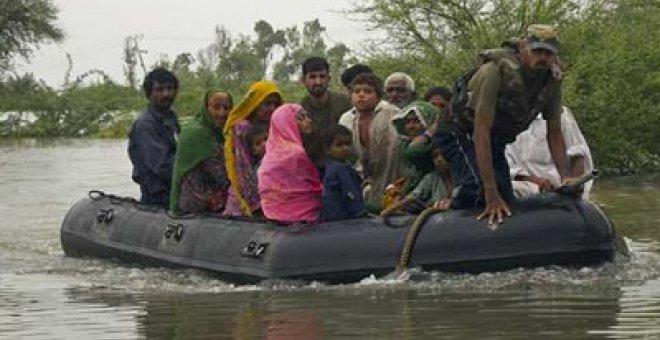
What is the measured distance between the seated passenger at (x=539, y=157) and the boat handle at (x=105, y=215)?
374 centimetres

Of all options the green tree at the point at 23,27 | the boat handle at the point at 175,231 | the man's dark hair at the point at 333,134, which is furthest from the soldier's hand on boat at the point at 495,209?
the green tree at the point at 23,27

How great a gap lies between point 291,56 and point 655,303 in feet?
269

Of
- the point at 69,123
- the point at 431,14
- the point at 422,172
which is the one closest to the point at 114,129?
the point at 69,123

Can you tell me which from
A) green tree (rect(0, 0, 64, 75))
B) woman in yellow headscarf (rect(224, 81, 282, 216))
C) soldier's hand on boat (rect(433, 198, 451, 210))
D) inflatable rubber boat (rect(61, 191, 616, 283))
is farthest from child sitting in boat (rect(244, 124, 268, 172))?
green tree (rect(0, 0, 64, 75))

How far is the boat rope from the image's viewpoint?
926 centimetres

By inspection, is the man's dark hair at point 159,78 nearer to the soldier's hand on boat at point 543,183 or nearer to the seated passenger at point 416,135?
the seated passenger at point 416,135

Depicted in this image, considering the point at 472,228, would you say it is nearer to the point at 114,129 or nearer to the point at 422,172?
the point at 422,172

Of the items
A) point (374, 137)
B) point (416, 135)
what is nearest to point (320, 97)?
point (374, 137)

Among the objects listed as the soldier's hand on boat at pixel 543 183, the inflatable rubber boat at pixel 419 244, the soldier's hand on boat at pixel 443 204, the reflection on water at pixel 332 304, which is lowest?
the reflection on water at pixel 332 304

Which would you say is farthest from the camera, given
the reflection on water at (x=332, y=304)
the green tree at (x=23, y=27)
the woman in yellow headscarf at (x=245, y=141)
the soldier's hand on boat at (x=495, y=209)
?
the green tree at (x=23, y=27)

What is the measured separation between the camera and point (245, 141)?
35.0 ft

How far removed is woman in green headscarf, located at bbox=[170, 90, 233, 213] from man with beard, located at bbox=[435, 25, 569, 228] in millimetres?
2472

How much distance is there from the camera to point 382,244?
938cm

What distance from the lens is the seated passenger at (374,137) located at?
10.5 meters
